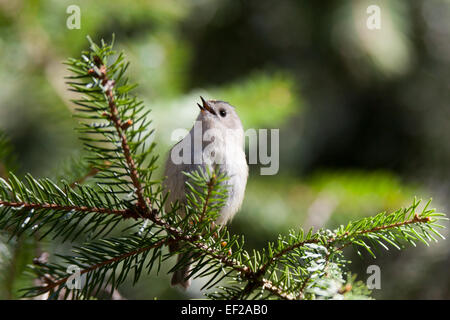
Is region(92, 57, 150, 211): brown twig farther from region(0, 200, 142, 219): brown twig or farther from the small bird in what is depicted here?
the small bird

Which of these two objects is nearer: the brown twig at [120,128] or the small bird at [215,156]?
the brown twig at [120,128]

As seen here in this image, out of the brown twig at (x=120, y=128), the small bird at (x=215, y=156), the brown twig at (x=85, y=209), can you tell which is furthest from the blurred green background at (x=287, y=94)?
the brown twig at (x=120, y=128)

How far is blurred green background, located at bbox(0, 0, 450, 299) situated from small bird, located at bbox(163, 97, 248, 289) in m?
0.20

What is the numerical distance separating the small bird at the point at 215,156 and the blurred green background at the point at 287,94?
0.67 feet

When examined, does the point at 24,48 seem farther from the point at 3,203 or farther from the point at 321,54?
the point at 321,54

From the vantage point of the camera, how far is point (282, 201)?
2453 millimetres

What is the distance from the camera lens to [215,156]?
5.99 ft

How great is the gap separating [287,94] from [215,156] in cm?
66

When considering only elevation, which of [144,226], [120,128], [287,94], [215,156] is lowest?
[144,226]

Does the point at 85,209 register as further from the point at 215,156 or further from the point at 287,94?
the point at 287,94

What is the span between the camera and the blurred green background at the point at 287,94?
7.20ft

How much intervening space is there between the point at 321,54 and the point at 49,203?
10.0 ft

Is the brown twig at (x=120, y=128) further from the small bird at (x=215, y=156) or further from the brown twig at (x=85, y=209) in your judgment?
the small bird at (x=215, y=156)

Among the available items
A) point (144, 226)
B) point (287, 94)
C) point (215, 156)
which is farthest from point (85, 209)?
point (287, 94)
